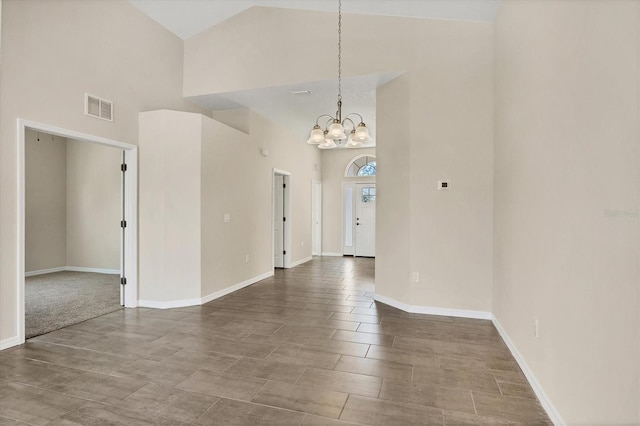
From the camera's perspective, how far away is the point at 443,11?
3.96 meters

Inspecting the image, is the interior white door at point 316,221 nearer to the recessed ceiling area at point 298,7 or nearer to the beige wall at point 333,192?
the beige wall at point 333,192

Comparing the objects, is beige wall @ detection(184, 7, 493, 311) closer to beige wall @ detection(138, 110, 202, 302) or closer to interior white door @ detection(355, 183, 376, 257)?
beige wall @ detection(138, 110, 202, 302)

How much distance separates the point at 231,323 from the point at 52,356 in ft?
5.21

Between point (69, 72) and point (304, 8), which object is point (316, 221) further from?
point (69, 72)

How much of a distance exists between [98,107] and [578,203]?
15.3 ft

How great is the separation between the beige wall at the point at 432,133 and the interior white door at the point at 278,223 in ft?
10.0

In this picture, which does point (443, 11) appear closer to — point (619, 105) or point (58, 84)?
point (619, 105)

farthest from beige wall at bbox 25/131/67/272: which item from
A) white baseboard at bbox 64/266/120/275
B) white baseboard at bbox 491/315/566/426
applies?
white baseboard at bbox 491/315/566/426

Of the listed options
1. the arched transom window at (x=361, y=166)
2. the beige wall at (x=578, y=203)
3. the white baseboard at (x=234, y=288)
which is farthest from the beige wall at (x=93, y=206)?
the beige wall at (x=578, y=203)

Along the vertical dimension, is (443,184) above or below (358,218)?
above

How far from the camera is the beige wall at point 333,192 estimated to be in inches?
376

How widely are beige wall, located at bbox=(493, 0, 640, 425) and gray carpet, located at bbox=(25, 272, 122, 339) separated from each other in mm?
4536

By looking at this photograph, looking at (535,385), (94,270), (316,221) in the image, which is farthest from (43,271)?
(535,385)

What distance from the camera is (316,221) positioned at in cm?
959
